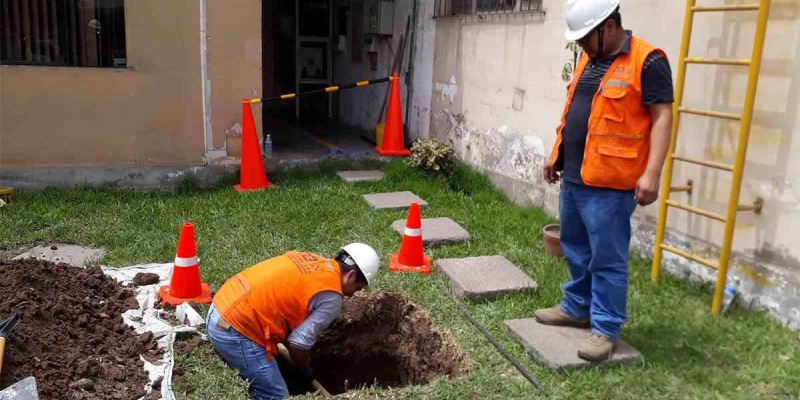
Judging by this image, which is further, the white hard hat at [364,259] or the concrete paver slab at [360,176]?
the concrete paver slab at [360,176]

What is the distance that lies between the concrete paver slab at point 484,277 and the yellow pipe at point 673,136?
0.94m

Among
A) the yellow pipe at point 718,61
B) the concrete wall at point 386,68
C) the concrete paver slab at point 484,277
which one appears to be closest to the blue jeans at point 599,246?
the concrete paver slab at point 484,277

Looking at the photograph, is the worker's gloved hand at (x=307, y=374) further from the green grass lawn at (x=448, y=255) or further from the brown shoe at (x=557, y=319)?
the brown shoe at (x=557, y=319)

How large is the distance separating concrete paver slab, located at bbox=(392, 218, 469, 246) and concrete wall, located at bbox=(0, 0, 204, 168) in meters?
2.95

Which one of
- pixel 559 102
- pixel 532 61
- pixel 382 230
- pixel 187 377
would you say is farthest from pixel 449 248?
pixel 187 377

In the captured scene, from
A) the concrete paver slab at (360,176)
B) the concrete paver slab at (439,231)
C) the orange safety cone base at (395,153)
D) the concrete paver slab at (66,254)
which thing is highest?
the orange safety cone base at (395,153)

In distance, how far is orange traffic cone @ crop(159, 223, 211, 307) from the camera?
443 cm

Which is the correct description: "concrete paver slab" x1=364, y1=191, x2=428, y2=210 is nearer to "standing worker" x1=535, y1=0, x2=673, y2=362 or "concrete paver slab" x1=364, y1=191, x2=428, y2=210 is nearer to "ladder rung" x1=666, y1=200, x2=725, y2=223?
"ladder rung" x1=666, y1=200, x2=725, y2=223

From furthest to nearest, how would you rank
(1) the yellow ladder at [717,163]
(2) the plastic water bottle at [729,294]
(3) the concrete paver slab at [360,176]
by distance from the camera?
(3) the concrete paver slab at [360,176]
(2) the plastic water bottle at [729,294]
(1) the yellow ladder at [717,163]

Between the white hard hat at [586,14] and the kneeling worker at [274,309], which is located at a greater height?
the white hard hat at [586,14]

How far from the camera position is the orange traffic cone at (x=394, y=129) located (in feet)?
28.0

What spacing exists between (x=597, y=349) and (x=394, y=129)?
543cm

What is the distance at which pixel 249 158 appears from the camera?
738 cm

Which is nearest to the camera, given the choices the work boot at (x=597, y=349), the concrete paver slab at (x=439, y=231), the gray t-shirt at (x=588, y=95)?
the gray t-shirt at (x=588, y=95)
